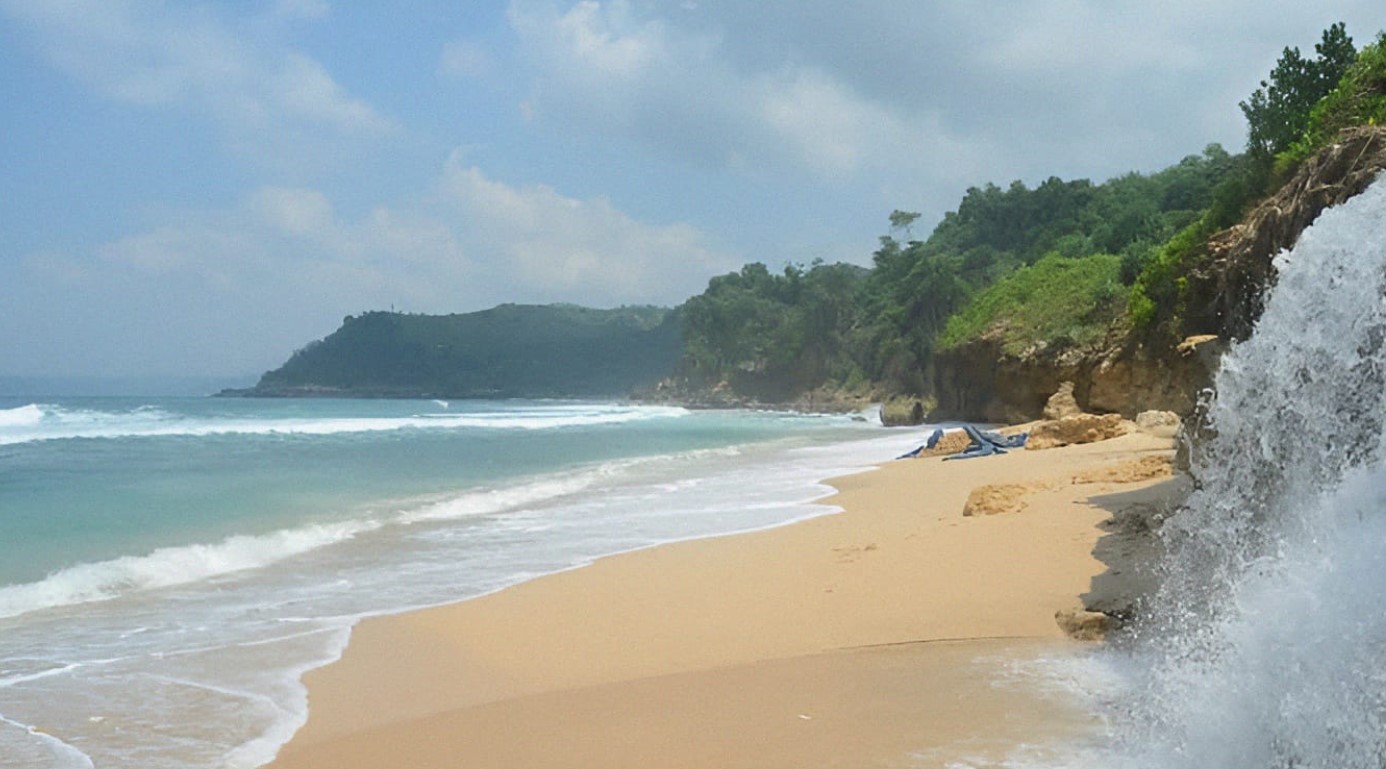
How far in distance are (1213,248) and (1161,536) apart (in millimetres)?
3528

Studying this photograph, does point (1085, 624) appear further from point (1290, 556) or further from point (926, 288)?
point (926, 288)

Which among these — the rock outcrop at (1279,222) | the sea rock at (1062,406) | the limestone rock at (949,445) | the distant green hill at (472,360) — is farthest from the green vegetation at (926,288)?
the distant green hill at (472,360)

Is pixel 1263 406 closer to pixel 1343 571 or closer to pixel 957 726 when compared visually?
pixel 1343 571

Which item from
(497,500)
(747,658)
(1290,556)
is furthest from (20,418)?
(1290,556)

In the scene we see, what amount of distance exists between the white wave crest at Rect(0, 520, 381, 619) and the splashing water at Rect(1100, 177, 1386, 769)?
28.7 ft

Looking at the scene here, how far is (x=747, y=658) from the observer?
20.5ft

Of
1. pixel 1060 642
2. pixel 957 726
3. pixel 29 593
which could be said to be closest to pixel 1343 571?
pixel 957 726

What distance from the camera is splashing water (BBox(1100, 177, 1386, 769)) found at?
3373 millimetres

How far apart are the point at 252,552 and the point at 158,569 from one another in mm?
1155

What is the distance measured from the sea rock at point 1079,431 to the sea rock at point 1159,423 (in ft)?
1.44

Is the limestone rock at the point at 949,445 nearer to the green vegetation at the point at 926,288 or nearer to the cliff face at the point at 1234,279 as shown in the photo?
the cliff face at the point at 1234,279

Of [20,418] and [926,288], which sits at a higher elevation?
[926,288]

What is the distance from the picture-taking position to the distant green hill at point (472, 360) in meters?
164

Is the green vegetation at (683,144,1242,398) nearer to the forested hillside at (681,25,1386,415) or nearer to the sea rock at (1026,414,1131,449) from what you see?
the forested hillside at (681,25,1386,415)
